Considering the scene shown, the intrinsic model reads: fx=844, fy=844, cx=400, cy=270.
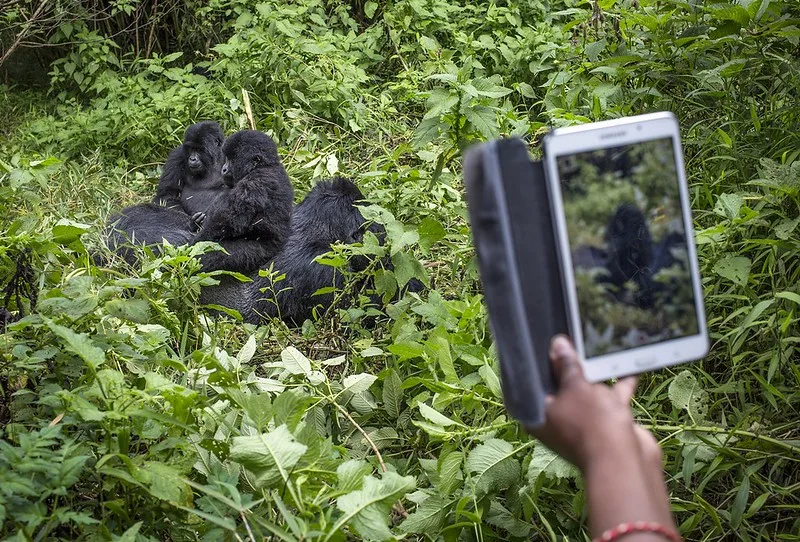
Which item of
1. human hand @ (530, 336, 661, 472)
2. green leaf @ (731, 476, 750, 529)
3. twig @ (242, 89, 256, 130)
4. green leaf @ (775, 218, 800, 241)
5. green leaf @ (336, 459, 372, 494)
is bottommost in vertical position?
green leaf @ (731, 476, 750, 529)

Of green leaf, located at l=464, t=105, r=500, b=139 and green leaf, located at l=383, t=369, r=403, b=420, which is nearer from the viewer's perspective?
green leaf, located at l=383, t=369, r=403, b=420

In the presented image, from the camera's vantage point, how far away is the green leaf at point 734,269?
7.10 ft

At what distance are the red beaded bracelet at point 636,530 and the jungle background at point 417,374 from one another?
0.76 metres

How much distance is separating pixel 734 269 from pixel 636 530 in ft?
4.60

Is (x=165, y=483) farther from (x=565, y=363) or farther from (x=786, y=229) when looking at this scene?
(x=786, y=229)

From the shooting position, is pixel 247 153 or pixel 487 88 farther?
pixel 247 153

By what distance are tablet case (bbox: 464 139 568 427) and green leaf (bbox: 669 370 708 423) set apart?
111cm

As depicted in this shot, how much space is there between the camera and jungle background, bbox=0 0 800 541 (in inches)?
68.8

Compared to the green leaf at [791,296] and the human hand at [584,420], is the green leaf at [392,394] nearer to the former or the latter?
the green leaf at [791,296]

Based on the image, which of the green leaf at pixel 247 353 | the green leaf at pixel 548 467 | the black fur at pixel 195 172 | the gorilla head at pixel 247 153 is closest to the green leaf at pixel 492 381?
the green leaf at pixel 548 467

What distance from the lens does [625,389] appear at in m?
1.09

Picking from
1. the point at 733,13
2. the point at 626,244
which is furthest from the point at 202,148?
the point at 626,244

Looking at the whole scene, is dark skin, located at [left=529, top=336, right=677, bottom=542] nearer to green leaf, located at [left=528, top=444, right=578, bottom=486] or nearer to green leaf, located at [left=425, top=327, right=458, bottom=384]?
green leaf, located at [left=528, top=444, right=578, bottom=486]

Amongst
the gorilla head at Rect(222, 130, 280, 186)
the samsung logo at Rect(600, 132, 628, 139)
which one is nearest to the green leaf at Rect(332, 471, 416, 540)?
the samsung logo at Rect(600, 132, 628, 139)
